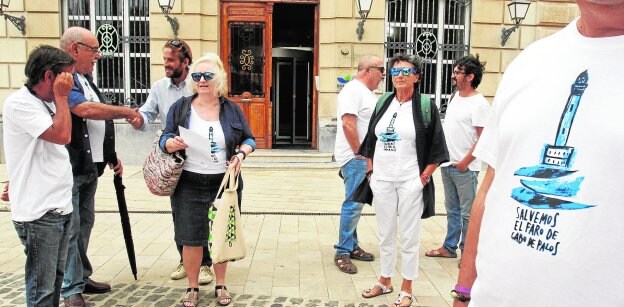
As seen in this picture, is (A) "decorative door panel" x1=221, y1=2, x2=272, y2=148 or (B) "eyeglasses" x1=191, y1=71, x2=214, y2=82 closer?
(B) "eyeglasses" x1=191, y1=71, x2=214, y2=82

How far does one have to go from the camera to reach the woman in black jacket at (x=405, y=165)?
3.81m

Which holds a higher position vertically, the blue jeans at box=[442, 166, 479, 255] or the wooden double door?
the wooden double door

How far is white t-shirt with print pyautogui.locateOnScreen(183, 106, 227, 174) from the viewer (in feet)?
12.4

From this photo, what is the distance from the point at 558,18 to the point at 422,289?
981 centimetres

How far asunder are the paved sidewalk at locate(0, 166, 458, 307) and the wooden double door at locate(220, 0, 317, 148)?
4157 millimetres

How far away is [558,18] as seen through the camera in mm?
11547

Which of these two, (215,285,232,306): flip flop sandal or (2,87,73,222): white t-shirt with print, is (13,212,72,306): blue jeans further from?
(215,285,232,306): flip flop sandal

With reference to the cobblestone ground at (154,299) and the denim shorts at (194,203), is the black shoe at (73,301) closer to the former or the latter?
the cobblestone ground at (154,299)

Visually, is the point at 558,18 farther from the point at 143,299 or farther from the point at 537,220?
the point at 537,220

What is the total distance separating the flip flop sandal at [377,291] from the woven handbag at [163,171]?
1.77m

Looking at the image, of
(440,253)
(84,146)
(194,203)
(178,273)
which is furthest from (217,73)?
(440,253)

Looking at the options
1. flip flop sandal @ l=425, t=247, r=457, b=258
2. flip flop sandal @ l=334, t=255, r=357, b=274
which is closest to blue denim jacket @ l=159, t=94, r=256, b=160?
flip flop sandal @ l=334, t=255, r=357, b=274

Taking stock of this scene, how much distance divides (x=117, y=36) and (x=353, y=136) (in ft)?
28.4

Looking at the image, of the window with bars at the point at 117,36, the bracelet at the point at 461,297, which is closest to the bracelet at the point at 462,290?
the bracelet at the point at 461,297
